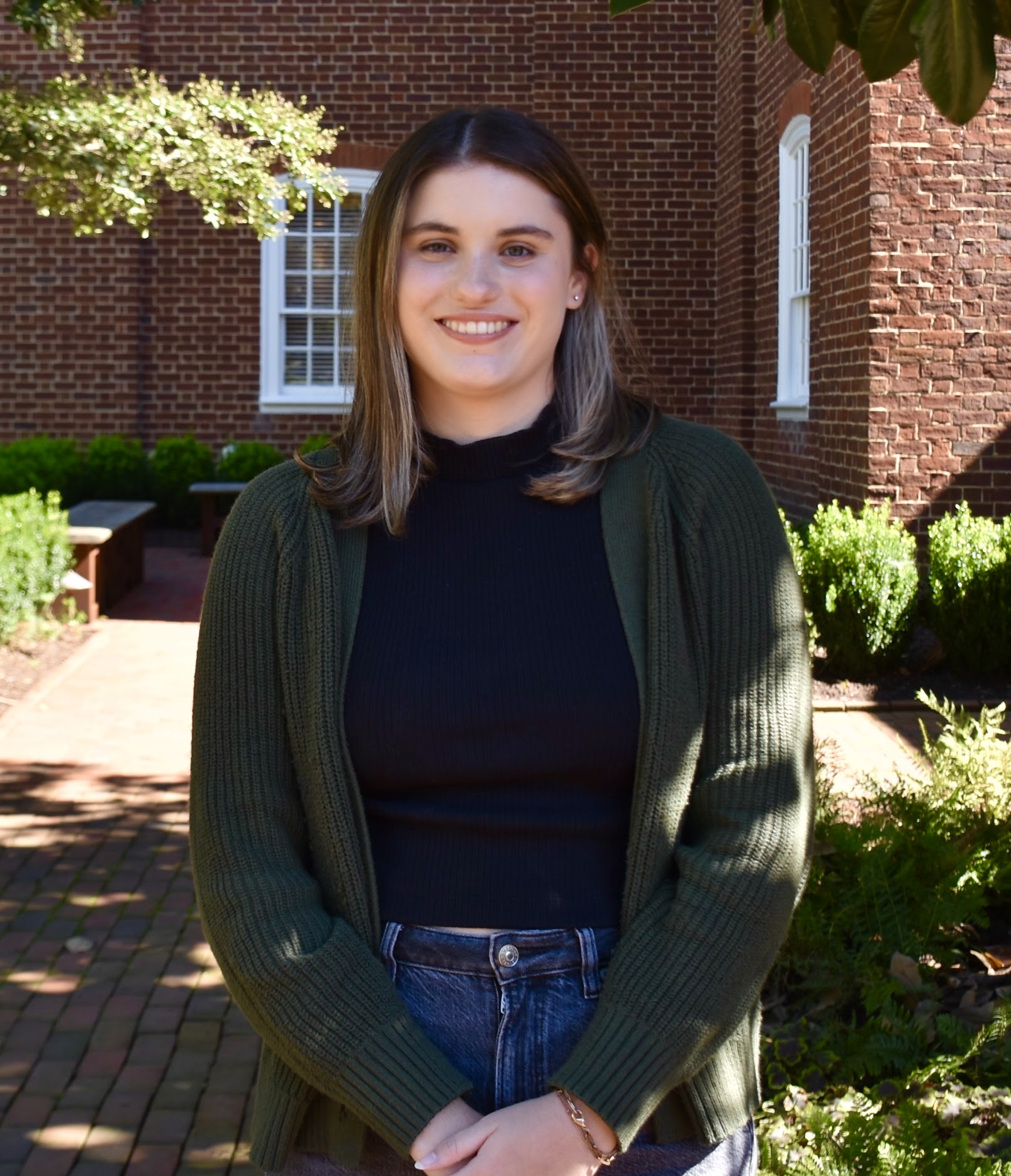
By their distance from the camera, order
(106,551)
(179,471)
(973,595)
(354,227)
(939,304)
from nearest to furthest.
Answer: (973,595)
(939,304)
(106,551)
(179,471)
(354,227)

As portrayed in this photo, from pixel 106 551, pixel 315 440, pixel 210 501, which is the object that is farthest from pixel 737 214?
pixel 106 551

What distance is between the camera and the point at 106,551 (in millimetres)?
11516

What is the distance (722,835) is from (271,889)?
56 cm

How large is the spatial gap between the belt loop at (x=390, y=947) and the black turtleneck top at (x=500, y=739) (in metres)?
0.02

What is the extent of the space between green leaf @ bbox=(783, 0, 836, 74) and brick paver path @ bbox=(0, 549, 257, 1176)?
2775 mm

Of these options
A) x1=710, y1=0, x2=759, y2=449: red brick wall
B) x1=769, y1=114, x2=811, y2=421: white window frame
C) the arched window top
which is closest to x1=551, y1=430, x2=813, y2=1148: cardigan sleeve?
x1=769, y1=114, x2=811, y2=421: white window frame

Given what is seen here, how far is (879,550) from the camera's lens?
28.6ft

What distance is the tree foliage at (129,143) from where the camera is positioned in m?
8.09

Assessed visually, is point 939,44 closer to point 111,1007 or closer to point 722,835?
point 722,835

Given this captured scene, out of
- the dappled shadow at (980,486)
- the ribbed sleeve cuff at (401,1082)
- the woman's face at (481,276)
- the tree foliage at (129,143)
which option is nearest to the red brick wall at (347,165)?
the dappled shadow at (980,486)

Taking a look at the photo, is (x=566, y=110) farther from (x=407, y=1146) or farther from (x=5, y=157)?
(x=407, y=1146)

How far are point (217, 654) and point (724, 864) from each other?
27.3 inches

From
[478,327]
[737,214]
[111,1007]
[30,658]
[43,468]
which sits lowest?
[111,1007]

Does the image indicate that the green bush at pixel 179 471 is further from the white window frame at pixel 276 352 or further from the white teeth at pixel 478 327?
the white teeth at pixel 478 327
